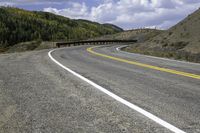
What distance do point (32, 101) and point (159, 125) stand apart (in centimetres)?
342

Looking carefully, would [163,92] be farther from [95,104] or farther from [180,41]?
[180,41]

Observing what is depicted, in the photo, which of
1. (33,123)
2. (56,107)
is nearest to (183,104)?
(56,107)

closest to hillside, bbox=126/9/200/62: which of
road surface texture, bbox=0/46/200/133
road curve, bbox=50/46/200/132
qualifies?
road curve, bbox=50/46/200/132

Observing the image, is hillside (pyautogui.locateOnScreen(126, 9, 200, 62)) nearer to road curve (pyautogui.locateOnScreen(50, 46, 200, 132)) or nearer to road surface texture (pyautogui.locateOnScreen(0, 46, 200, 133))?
road curve (pyautogui.locateOnScreen(50, 46, 200, 132))

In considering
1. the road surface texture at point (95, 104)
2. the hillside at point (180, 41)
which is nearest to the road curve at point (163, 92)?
the road surface texture at point (95, 104)

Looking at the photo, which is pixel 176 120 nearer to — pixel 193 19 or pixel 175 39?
pixel 175 39

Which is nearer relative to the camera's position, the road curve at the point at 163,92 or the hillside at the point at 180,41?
the road curve at the point at 163,92

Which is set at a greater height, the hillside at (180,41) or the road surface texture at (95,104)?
the road surface texture at (95,104)

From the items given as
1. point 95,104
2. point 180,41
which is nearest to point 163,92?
point 95,104

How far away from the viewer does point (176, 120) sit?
705 centimetres

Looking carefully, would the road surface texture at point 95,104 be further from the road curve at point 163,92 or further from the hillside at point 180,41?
the hillside at point 180,41

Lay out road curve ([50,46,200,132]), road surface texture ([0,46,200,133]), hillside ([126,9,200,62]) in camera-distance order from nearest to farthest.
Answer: road surface texture ([0,46,200,133])
road curve ([50,46,200,132])
hillside ([126,9,200,62])

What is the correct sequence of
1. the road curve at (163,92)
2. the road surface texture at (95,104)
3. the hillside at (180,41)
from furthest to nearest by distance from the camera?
the hillside at (180,41) → the road curve at (163,92) → the road surface texture at (95,104)

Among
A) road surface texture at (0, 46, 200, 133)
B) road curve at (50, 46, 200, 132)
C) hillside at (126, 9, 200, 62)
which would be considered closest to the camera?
road surface texture at (0, 46, 200, 133)
